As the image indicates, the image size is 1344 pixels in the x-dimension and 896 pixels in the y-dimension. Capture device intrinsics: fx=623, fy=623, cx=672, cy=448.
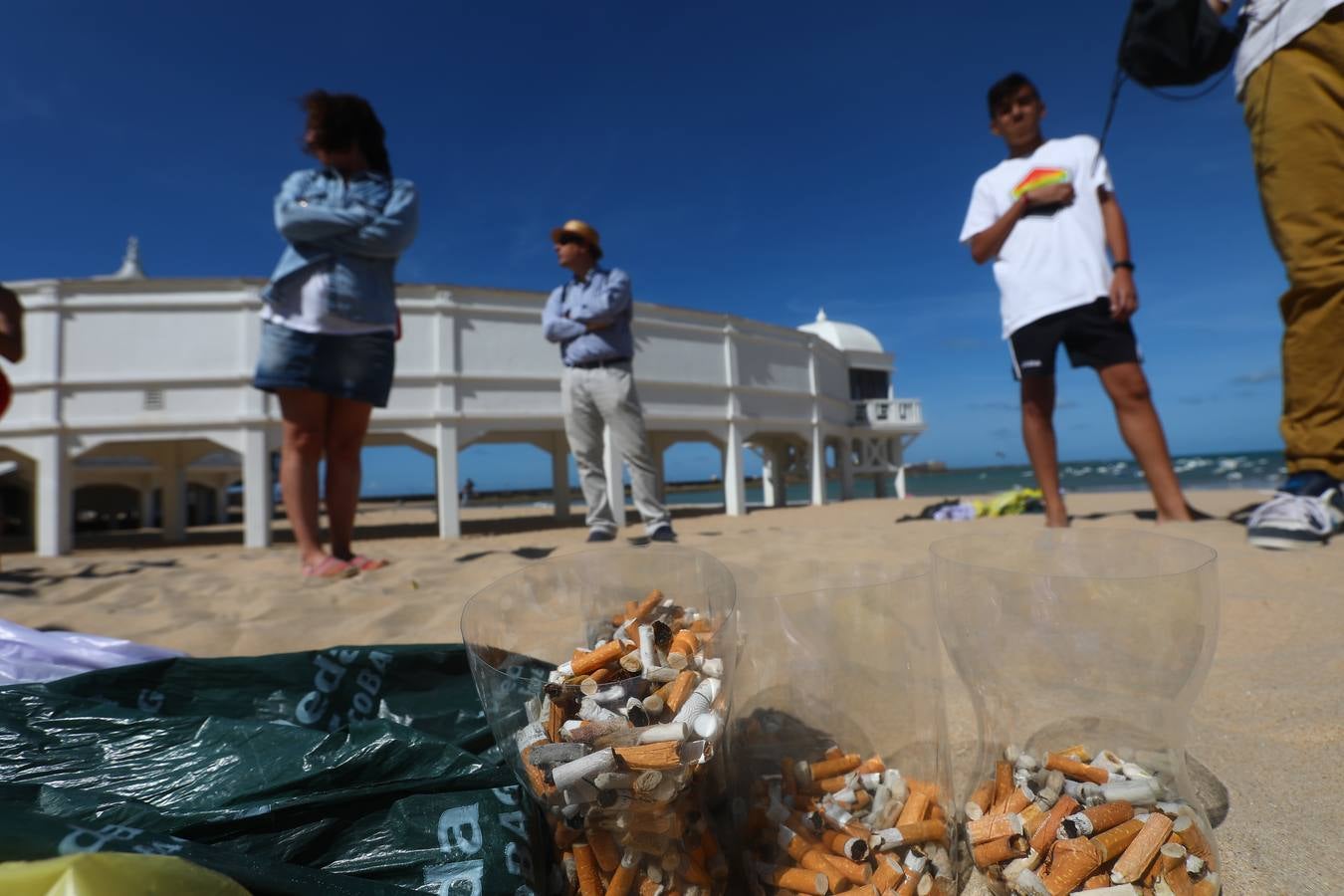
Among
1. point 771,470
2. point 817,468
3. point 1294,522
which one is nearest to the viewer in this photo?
point 1294,522

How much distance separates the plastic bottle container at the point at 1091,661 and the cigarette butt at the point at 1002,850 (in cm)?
6

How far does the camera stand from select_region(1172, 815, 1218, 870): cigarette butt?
0.67 metres

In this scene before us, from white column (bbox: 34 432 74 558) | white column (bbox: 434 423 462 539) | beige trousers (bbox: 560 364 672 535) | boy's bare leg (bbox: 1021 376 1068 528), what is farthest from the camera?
white column (bbox: 434 423 462 539)

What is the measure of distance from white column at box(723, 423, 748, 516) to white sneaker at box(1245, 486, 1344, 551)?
224 inches

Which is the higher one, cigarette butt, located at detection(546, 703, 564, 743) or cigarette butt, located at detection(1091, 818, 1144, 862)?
cigarette butt, located at detection(546, 703, 564, 743)

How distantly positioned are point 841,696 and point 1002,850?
9.0 inches

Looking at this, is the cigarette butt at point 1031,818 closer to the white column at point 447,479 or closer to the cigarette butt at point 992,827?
the cigarette butt at point 992,827

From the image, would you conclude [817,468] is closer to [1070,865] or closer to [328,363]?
[328,363]

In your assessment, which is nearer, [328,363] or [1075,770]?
[1075,770]

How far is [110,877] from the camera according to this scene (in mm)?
437

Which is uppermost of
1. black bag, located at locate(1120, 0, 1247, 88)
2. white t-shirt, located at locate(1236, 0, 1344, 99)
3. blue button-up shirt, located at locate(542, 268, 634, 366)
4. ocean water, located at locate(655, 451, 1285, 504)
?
black bag, located at locate(1120, 0, 1247, 88)

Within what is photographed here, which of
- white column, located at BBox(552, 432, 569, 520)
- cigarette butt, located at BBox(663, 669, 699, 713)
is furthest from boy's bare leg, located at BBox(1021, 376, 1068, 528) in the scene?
white column, located at BBox(552, 432, 569, 520)

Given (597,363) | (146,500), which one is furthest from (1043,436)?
(146,500)

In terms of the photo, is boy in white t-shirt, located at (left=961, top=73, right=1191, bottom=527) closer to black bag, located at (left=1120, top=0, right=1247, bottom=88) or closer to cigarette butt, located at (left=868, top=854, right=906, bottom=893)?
black bag, located at (left=1120, top=0, right=1247, bottom=88)
